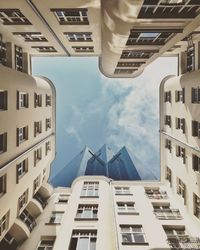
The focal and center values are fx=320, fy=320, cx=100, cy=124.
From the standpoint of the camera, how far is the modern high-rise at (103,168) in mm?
64625

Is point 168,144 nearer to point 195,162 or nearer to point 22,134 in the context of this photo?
point 195,162

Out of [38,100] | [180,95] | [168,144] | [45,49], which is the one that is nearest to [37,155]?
[38,100]

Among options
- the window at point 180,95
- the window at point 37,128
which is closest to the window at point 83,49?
the window at point 37,128

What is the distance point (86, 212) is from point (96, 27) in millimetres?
17113

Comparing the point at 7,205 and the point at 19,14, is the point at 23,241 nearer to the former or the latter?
the point at 7,205

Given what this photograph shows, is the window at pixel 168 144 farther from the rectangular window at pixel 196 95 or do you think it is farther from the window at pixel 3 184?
the window at pixel 3 184

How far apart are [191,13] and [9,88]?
41.4 ft

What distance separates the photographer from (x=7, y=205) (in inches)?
875

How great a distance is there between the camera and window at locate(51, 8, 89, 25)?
70.9ft

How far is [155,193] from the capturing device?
117 feet

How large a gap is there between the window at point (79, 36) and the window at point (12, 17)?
185 inches

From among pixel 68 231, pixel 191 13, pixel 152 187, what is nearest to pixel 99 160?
pixel 152 187

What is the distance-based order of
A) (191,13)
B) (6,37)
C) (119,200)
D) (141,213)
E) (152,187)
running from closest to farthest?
(191,13) → (6,37) → (141,213) → (119,200) → (152,187)

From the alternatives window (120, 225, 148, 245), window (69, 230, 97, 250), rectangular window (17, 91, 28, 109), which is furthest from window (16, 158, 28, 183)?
window (120, 225, 148, 245)
